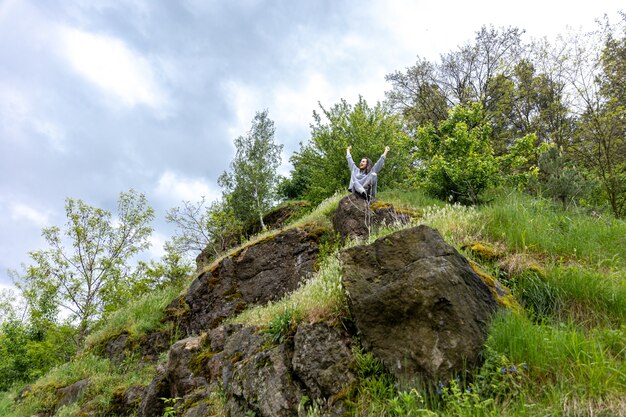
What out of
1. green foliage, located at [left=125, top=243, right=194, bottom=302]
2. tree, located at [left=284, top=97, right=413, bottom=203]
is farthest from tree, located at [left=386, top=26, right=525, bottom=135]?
green foliage, located at [left=125, top=243, right=194, bottom=302]

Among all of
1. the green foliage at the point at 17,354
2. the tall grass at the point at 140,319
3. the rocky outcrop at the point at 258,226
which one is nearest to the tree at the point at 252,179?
the rocky outcrop at the point at 258,226

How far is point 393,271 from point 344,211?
5.73 m

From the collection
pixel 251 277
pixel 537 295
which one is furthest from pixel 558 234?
pixel 251 277

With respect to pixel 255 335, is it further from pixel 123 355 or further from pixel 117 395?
pixel 123 355

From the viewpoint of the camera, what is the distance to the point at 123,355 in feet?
35.1

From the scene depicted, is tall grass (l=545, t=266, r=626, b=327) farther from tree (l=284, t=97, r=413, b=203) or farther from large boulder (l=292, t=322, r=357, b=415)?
tree (l=284, t=97, r=413, b=203)

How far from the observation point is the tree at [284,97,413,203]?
623 inches

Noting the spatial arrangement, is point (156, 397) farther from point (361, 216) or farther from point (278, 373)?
point (361, 216)

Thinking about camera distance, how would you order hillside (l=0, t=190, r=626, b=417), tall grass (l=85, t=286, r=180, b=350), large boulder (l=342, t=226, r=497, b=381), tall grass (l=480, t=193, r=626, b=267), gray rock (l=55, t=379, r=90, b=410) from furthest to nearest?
tall grass (l=85, t=286, r=180, b=350), gray rock (l=55, t=379, r=90, b=410), tall grass (l=480, t=193, r=626, b=267), large boulder (l=342, t=226, r=497, b=381), hillside (l=0, t=190, r=626, b=417)

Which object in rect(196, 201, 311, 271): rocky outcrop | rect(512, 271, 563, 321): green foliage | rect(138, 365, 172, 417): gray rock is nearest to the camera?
rect(512, 271, 563, 321): green foliage

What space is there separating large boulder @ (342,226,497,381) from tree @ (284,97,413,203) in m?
10.5

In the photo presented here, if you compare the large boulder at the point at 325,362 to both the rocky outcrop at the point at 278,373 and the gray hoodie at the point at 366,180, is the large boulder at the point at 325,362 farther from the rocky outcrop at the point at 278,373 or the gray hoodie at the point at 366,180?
the gray hoodie at the point at 366,180

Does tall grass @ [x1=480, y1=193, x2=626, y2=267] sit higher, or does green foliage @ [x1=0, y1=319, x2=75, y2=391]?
green foliage @ [x1=0, y1=319, x2=75, y2=391]

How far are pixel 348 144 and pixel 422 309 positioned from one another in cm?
1353
